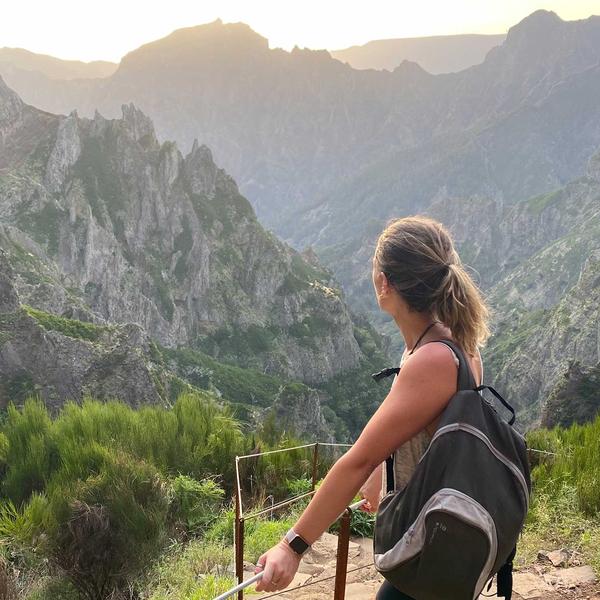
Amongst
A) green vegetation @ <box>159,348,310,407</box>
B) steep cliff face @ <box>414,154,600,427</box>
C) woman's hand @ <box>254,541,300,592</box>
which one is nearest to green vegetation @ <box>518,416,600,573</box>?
woman's hand @ <box>254,541,300,592</box>

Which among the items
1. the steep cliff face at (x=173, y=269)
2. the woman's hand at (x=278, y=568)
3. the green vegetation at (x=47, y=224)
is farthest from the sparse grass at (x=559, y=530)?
the green vegetation at (x=47, y=224)

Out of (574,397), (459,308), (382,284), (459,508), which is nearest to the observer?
(459,508)

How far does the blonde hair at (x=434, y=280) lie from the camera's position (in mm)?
2014

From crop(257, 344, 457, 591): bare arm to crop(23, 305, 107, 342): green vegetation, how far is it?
41.7 m

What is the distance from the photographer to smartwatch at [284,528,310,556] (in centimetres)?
184

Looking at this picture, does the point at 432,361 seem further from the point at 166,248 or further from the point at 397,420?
the point at 166,248

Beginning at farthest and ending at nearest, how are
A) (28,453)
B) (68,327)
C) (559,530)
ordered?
(68,327) < (28,453) < (559,530)

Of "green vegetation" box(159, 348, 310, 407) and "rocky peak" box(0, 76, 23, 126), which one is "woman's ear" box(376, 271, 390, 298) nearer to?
"green vegetation" box(159, 348, 310, 407)

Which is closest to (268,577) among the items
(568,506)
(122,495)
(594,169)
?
(122,495)

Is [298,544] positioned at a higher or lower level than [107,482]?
higher

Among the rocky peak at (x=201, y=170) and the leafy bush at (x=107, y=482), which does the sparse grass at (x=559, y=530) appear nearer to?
the leafy bush at (x=107, y=482)

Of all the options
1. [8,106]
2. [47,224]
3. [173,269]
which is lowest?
[173,269]

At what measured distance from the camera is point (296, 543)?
72.8 inches

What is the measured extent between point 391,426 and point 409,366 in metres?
0.19
